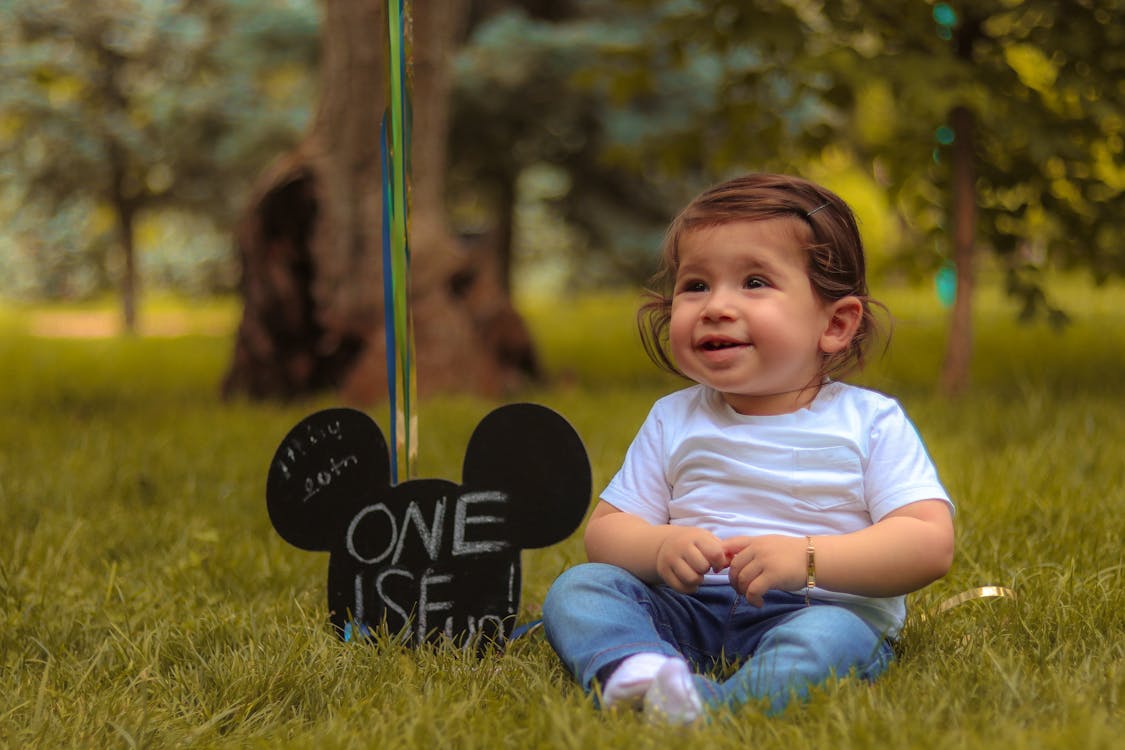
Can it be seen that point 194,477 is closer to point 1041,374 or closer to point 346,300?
point 346,300

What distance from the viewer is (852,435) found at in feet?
6.52

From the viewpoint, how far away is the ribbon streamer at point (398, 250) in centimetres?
217

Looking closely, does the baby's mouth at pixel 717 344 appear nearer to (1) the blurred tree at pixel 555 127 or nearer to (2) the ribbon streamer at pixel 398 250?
(2) the ribbon streamer at pixel 398 250

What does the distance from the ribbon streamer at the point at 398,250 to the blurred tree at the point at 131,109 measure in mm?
8647

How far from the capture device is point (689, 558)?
1.84 metres

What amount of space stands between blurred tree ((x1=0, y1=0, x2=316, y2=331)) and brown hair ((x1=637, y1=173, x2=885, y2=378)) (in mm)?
8981

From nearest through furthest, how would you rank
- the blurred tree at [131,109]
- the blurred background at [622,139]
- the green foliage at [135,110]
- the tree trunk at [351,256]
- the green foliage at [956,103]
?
the green foliage at [956,103] < the blurred background at [622,139] < the tree trunk at [351,256] < the green foliage at [135,110] < the blurred tree at [131,109]

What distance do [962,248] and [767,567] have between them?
338cm

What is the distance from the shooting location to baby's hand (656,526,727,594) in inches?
72.1

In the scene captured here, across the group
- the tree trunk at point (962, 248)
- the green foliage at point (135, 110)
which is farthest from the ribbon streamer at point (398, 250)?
the green foliage at point (135, 110)

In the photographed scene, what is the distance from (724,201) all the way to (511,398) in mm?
3732

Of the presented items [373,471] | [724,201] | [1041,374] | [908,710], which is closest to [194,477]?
[373,471]

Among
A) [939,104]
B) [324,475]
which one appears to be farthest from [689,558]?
[939,104]

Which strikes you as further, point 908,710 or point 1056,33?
point 1056,33
